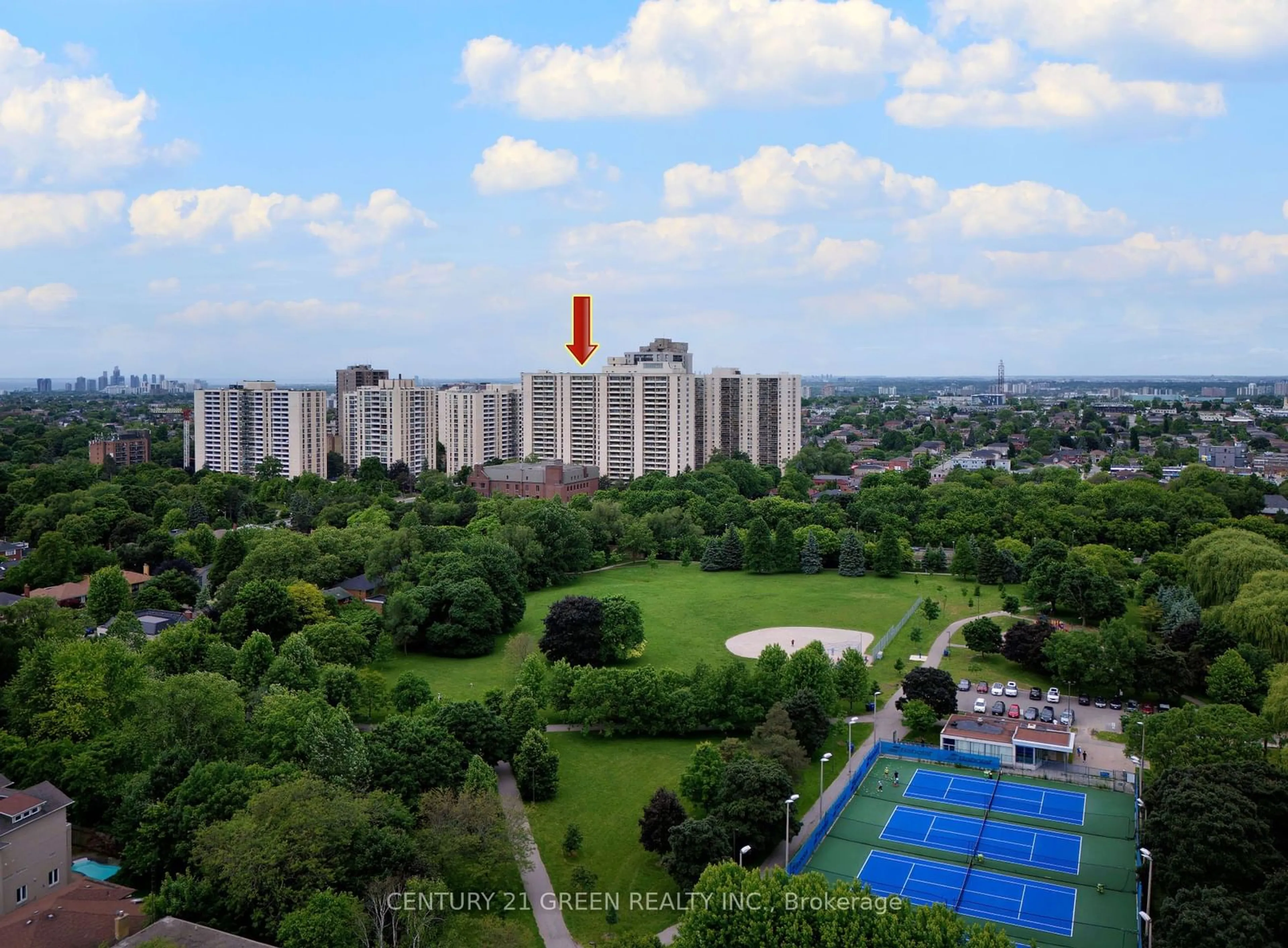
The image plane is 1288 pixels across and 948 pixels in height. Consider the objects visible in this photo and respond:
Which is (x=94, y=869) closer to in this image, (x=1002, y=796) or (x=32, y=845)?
(x=32, y=845)

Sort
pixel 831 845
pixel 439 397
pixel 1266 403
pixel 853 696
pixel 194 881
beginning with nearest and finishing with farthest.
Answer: pixel 194 881 < pixel 831 845 < pixel 853 696 < pixel 439 397 < pixel 1266 403

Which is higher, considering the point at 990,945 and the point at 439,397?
the point at 439,397

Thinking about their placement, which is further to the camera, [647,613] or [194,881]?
[647,613]

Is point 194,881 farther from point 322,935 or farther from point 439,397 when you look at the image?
point 439,397

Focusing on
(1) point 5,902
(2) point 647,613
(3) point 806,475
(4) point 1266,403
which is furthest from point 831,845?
(4) point 1266,403

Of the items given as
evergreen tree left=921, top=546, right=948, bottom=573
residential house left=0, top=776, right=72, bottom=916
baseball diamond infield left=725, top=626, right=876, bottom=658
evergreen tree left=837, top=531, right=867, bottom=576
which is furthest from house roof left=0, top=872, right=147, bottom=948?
evergreen tree left=921, top=546, right=948, bottom=573

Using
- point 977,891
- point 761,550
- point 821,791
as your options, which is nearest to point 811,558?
point 761,550

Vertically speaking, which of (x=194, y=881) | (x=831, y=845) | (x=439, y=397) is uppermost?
(x=439, y=397)
